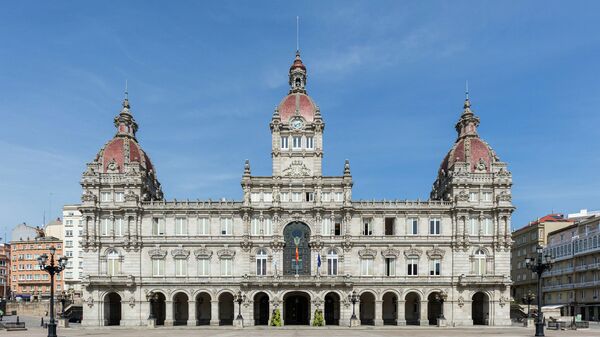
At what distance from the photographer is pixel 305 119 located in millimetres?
91625

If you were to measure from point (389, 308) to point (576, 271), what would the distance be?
4214cm

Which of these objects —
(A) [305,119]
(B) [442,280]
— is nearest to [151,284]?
(A) [305,119]

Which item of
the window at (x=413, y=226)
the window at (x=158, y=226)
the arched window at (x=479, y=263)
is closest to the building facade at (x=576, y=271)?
the arched window at (x=479, y=263)

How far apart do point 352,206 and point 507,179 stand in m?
22.5

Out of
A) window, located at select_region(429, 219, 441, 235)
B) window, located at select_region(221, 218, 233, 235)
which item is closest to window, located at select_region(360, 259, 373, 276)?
window, located at select_region(429, 219, 441, 235)

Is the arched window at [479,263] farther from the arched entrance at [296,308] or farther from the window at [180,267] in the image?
the window at [180,267]

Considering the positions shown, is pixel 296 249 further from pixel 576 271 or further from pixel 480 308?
pixel 576 271

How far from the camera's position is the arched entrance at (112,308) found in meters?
87.7

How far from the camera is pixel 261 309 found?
295 ft

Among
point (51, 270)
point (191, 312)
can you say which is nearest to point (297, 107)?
point (191, 312)

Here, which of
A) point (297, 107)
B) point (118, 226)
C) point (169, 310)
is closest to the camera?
point (169, 310)

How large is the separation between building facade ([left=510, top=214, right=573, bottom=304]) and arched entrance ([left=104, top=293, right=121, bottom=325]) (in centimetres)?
7634

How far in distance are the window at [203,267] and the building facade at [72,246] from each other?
205 feet

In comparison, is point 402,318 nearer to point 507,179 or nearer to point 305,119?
point 507,179
